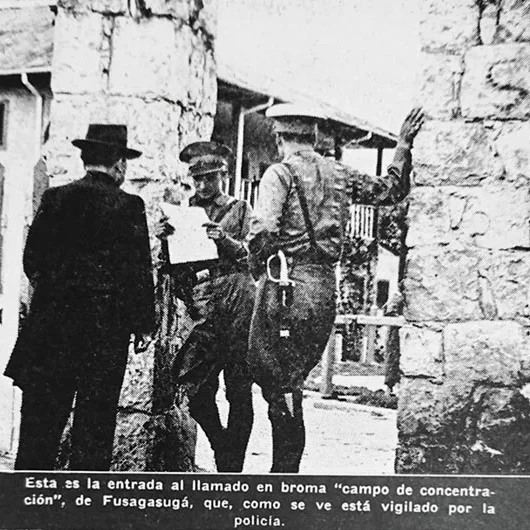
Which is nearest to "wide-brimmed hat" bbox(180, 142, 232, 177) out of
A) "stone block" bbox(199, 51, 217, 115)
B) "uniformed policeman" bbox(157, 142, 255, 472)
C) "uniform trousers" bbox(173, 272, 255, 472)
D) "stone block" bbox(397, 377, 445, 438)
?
"uniformed policeman" bbox(157, 142, 255, 472)

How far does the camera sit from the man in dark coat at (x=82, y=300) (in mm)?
2918

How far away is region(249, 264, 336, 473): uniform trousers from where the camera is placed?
290 centimetres

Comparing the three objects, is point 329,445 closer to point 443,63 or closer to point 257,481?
point 257,481

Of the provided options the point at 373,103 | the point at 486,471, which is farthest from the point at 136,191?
the point at 486,471

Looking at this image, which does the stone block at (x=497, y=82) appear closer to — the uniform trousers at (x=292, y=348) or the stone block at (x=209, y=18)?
the uniform trousers at (x=292, y=348)

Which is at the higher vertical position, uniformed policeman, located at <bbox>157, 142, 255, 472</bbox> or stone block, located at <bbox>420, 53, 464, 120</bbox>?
stone block, located at <bbox>420, 53, 464, 120</bbox>

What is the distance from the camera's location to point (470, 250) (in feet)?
9.50

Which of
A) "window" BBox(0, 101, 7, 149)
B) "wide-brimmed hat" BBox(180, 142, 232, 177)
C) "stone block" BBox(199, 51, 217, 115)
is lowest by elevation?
"wide-brimmed hat" BBox(180, 142, 232, 177)

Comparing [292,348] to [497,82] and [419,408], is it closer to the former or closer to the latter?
[419,408]

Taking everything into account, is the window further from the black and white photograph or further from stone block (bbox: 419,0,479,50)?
stone block (bbox: 419,0,479,50)

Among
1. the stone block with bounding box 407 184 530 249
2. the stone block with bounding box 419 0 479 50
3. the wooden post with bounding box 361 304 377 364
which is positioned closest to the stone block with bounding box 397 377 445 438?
the wooden post with bounding box 361 304 377 364

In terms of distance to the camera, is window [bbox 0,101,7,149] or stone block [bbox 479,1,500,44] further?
window [bbox 0,101,7,149]

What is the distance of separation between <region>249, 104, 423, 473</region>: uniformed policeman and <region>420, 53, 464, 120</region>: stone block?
58 mm

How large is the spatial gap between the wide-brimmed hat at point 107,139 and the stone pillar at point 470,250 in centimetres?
96
